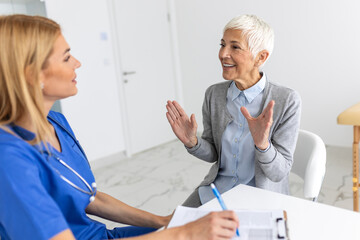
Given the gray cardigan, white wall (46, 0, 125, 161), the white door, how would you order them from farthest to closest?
the white door → white wall (46, 0, 125, 161) → the gray cardigan

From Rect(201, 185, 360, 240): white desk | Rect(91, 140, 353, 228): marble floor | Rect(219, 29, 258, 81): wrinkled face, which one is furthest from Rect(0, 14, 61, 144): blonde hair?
Rect(91, 140, 353, 228): marble floor

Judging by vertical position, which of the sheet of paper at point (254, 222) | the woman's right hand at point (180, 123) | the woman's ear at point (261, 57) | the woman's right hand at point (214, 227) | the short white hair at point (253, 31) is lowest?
the sheet of paper at point (254, 222)

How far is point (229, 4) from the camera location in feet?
13.2

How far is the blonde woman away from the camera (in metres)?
0.75

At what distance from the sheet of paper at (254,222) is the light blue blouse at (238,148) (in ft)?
1.75

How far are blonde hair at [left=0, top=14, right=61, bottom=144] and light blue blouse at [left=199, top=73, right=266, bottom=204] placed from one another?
0.85 meters

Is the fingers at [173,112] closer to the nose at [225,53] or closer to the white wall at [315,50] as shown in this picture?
the nose at [225,53]

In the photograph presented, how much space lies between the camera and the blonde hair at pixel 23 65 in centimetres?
81

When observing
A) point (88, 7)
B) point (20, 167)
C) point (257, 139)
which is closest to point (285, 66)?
point (88, 7)

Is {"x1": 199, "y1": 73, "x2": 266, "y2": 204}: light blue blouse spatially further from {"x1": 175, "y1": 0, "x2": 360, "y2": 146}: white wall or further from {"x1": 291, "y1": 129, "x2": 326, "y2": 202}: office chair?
{"x1": 175, "y1": 0, "x2": 360, "y2": 146}: white wall

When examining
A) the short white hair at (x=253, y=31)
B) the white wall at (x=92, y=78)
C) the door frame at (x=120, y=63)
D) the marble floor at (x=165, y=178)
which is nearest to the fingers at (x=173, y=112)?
the short white hair at (x=253, y=31)

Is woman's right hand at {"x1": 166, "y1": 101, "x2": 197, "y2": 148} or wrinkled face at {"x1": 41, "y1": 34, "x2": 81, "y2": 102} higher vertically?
wrinkled face at {"x1": 41, "y1": 34, "x2": 81, "y2": 102}

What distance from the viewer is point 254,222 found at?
0.90 m

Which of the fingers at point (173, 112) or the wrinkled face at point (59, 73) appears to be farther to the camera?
the fingers at point (173, 112)
